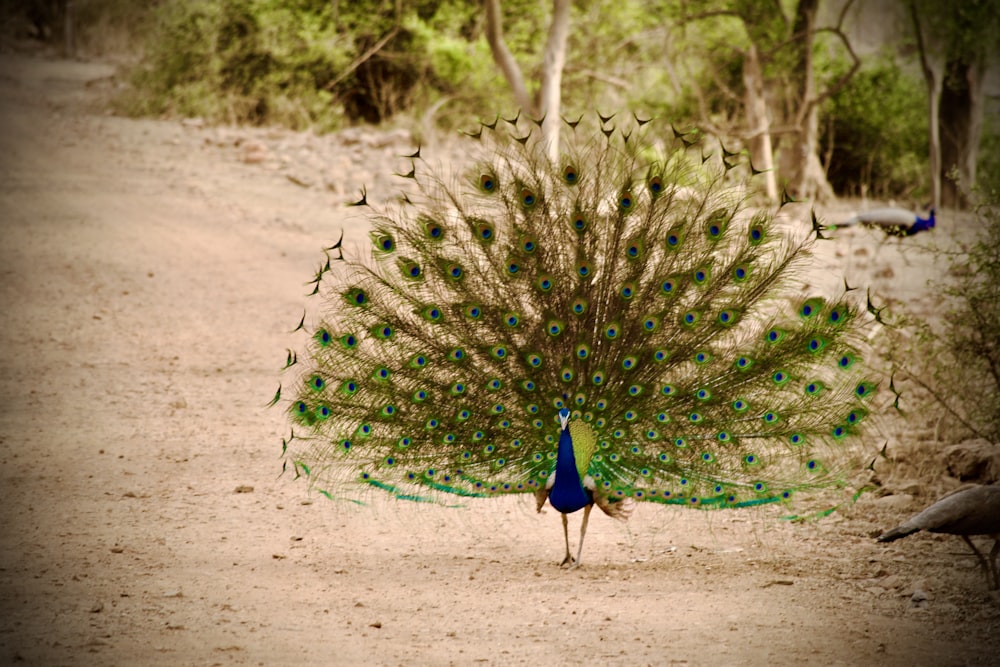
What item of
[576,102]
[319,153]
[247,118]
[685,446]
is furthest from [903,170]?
[685,446]

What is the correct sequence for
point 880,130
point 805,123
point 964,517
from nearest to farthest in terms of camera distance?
point 964,517
point 805,123
point 880,130

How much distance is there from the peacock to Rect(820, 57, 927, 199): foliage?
601 inches

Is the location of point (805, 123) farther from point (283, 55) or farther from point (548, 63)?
point (283, 55)

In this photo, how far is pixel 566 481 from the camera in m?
5.12

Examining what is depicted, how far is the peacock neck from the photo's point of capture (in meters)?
5.12

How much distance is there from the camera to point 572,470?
5121 mm

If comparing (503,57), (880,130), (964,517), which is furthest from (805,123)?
(964,517)

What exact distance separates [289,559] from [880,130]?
679 inches

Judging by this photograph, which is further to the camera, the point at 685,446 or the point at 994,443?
the point at 994,443

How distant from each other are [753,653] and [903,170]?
56.5ft

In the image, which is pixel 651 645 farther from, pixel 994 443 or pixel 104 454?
pixel 104 454

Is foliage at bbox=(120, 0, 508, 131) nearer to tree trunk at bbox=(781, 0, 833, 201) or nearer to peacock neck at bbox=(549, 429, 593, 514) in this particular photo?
tree trunk at bbox=(781, 0, 833, 201)

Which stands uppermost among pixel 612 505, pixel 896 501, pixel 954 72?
pixel 954 72

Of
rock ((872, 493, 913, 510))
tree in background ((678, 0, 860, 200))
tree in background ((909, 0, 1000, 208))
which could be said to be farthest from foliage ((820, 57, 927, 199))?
rock ((872, 493, 913, 510))
